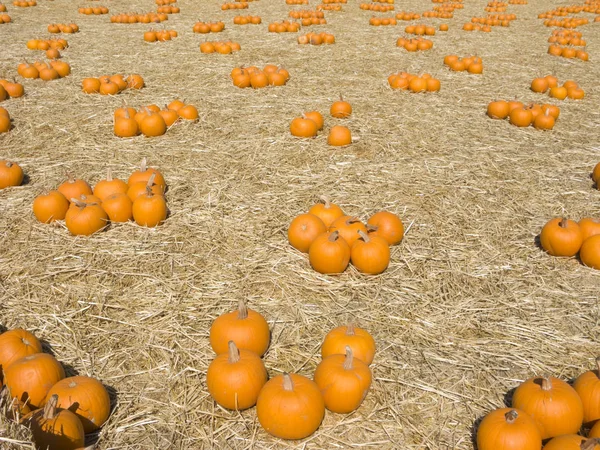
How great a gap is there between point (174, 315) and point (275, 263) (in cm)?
115

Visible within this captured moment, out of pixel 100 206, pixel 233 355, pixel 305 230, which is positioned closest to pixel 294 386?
pixel 233 355

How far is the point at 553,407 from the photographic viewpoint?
9.80ft

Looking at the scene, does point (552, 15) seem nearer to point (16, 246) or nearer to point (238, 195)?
point (238, 195)

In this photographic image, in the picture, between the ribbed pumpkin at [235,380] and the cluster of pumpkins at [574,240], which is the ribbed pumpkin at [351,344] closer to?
the ribbed pumpkin at [235,380]

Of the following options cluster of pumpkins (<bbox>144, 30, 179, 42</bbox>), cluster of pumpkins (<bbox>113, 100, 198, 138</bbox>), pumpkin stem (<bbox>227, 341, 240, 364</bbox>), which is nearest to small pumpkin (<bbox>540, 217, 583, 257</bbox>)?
pumpkin stem (<bbox>227, 341, 240, 364</bbox>)

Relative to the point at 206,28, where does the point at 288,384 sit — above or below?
above

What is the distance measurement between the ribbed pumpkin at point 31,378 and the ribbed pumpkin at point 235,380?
3.32 ft

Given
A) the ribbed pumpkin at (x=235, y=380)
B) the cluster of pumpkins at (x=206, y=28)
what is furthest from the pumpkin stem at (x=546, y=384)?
the cluster of pumpkins at (x=206, y=28)

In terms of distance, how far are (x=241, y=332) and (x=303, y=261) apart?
1.47 meters

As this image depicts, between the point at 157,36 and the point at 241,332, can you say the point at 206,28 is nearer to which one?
the point at 157,36

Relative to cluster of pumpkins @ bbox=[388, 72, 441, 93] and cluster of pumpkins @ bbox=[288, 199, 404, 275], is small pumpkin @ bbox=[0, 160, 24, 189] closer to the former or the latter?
cluster of pumpkins @ bbox=[288, 199, 404, 275]

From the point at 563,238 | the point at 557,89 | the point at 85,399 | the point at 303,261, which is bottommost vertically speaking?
the point at 303,261

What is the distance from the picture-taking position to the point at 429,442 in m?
3.17

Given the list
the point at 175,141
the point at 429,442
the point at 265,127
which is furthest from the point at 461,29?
the point at 429,442
